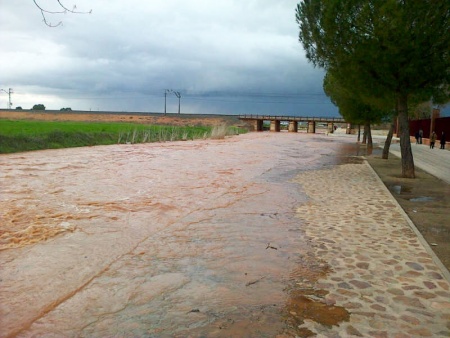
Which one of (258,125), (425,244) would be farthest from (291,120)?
(425,244)

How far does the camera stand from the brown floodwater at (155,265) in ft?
14.3

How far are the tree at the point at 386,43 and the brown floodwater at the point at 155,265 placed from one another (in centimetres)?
487

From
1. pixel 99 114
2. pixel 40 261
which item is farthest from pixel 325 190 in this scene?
pixel 99 114

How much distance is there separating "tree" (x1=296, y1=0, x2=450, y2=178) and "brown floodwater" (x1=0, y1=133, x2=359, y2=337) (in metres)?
4.87

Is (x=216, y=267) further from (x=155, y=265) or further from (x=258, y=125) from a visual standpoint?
(x=258, y=125)

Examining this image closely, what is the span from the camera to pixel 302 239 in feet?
23.8

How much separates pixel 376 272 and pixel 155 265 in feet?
9.98

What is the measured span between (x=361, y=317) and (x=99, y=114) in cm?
10819

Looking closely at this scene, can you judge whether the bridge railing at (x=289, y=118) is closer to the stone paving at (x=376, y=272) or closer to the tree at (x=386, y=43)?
the tree at (x=386, y=43)

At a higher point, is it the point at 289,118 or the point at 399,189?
the point at 289,118

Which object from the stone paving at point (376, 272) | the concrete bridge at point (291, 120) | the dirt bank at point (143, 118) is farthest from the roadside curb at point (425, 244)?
the dirt bank at point (143, 118)

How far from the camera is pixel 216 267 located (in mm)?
5922

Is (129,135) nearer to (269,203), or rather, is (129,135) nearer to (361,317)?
(269,203)

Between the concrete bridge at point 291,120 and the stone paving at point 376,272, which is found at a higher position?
the concrete bridge at point 291,120
